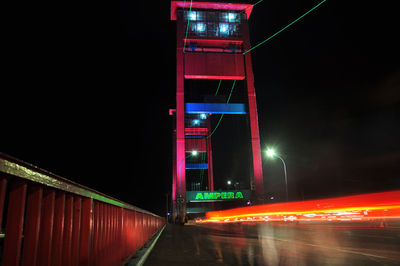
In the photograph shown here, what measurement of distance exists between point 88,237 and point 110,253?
3.39ft

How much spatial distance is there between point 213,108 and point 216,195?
36.9 feet

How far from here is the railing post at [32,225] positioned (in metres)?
1.95

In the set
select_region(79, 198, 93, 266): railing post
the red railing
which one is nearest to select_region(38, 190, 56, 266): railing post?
the red railing

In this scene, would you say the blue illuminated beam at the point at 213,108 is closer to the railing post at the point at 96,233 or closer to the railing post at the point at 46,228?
the railing post at the point at 96,233

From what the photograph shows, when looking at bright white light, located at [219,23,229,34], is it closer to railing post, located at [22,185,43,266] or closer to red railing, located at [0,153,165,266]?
red railing, located at [0,153,165,266]

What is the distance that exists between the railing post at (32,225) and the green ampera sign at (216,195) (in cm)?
3403

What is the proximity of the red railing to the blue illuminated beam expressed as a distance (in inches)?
1315

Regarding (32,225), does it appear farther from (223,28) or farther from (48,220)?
(223,28)

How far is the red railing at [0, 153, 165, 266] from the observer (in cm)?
179

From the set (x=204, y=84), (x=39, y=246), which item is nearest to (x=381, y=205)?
(x=39, y=246)

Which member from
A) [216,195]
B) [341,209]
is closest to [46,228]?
[341,209]

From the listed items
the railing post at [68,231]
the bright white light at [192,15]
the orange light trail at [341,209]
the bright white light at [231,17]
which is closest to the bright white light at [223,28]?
the bright white light at [231,17]

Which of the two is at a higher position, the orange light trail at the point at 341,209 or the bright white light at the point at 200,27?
the bright white light at the point at 200,27

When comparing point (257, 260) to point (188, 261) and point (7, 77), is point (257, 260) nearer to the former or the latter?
point (188, 261)
